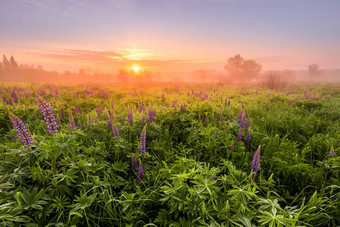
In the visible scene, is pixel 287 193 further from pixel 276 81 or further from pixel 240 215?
pixel 276 81

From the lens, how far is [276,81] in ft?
62.2

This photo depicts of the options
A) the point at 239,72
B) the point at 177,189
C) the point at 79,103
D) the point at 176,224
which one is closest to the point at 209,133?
the point at 177,189

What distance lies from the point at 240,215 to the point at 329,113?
269 inches

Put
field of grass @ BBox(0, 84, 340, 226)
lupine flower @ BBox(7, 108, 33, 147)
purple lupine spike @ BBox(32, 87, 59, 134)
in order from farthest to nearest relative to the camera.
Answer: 1. purple lupine spike @ BBox(32, 87, 59, 134)
2. lupine flower @ BBox(7, 108, 33, 147)
3. field of grass @ BBox(0, 84, 340, 226)

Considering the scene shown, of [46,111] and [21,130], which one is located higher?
[46,111]

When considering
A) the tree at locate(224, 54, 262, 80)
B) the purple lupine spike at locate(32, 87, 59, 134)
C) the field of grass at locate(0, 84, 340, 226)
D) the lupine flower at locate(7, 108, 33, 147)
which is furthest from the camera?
the tree at locate(224, 54, 262, 80)

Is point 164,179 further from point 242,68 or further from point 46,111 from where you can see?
Answer: point 242,68

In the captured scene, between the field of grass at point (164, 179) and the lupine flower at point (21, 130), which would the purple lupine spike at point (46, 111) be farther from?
the lupine flower at point (21, 130)

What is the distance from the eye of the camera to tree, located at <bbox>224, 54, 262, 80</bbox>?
71688mm

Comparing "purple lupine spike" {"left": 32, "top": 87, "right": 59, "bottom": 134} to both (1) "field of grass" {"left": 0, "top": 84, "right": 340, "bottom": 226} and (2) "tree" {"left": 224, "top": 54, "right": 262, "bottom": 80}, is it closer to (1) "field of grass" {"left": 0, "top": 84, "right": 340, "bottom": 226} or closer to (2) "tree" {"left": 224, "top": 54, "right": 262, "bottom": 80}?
(1) "field of grass" {"left": 0, "top": 84, "right": 340, "bottom": 226}

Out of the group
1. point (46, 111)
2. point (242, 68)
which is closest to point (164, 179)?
point (46, 111)

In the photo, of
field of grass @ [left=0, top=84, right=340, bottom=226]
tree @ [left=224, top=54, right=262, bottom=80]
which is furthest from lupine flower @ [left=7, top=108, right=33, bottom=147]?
tree @ [left=224, top=54, right=262, bottom=80]

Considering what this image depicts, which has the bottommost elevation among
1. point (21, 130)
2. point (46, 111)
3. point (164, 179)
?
point (164, 179)

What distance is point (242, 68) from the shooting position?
237ft
